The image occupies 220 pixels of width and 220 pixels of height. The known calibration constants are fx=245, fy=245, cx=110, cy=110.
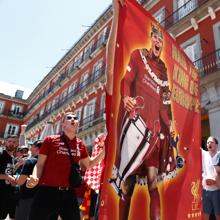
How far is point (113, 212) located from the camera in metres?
1.40

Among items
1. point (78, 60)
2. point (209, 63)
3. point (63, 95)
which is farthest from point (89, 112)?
point (209, 63)

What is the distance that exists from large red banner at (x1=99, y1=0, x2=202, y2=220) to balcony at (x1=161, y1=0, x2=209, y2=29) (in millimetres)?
10628

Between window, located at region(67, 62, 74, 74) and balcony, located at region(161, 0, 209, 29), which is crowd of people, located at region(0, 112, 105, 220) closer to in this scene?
balcony, located at region(161, 0, 209, 29)

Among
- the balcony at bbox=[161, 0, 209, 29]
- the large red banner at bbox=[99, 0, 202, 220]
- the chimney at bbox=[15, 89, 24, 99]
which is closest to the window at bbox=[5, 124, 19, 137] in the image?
the chimney at bbox=[15, 89, 24, 99]

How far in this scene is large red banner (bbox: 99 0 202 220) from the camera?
150cm

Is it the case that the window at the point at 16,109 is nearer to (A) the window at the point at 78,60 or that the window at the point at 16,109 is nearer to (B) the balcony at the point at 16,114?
(B) the balcony at the point at 16,114

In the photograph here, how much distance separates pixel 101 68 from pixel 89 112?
3501 millimetres

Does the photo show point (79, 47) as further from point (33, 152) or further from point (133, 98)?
point (133, 98)

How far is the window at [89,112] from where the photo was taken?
60.2ft

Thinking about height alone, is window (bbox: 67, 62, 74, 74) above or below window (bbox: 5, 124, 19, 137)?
above

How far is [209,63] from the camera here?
10023 millimetres

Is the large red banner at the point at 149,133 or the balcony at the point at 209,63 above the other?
the balcony at the point at 209,63

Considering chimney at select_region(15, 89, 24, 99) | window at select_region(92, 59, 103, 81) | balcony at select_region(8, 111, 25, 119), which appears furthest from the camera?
chimney at select_region(15, 89, 24, 99)

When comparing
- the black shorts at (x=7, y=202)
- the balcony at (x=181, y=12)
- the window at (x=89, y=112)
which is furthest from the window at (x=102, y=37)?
the black shorts at (x=7, y=202)
